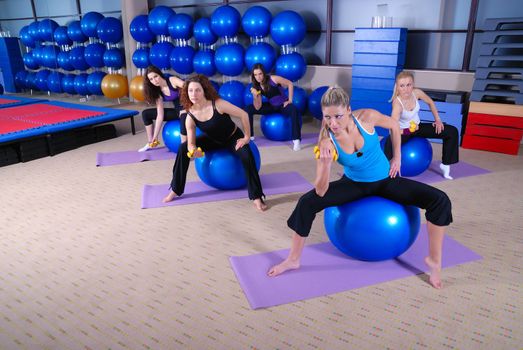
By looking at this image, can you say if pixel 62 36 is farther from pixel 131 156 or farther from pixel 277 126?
pixel 277 126

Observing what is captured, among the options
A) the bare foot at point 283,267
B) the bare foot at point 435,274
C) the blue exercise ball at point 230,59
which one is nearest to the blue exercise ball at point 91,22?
the blue exercise ball at point 230,59

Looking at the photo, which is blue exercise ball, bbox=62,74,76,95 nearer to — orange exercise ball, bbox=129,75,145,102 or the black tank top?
orange exercise ball, bbox=129,75,145,102

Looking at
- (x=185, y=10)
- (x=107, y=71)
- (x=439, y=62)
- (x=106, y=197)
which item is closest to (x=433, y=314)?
(x=106, y=197)

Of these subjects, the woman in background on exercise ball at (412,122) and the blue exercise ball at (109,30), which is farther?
the blue exercise ball at (109,30)

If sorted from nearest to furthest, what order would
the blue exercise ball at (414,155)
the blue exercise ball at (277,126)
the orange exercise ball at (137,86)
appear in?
the blue exercise ball at (414,155) → the blue exercise ball at (277,126) → the orange exercise ball at (137,86)

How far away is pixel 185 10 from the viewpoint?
6742 mm

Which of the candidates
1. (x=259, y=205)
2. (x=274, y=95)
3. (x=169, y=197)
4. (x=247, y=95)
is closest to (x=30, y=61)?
(x=247, y=95)

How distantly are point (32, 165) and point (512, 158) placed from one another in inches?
185

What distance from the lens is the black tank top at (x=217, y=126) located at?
2932 millimetres

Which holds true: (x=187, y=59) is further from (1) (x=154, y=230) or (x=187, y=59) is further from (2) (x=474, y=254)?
(2) (x=474, y=254)

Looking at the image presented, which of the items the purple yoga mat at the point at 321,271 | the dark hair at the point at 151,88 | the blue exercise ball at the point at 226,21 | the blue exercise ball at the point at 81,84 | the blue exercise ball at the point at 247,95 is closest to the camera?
the purple yoga mat at the point at 321,271

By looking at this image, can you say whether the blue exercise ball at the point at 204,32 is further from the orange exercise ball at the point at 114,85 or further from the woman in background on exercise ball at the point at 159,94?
the orange exercise ball at the point at 114,85

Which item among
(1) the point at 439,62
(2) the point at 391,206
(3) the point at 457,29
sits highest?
(3) the point at 457,29

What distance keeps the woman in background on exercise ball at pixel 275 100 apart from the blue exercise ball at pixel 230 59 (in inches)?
45.3
